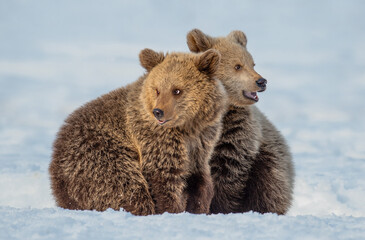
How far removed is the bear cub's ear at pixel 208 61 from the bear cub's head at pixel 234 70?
46.7 inches

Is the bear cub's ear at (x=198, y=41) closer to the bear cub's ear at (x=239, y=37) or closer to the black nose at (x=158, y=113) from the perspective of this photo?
the bear cub's ear at (x=239, y=37)

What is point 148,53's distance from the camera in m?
8.19

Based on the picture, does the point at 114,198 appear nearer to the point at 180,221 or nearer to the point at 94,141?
the point at 94,141

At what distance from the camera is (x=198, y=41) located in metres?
9.35

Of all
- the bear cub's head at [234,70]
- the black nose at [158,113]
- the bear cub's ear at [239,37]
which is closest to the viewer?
the black nose at [158,113]

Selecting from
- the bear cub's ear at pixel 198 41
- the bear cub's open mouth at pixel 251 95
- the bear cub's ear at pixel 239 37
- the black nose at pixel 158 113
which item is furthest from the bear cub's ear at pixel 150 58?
the bear cub's ear at pixel 239 37

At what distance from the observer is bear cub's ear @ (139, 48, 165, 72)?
26.9 feet

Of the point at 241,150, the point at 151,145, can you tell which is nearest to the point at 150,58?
the point at 151,145

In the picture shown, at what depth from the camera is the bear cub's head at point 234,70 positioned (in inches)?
364

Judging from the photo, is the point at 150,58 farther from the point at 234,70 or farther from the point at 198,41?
the point at 234,70

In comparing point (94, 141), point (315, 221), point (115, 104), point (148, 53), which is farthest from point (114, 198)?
point (315, 221)

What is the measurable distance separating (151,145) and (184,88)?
910mm

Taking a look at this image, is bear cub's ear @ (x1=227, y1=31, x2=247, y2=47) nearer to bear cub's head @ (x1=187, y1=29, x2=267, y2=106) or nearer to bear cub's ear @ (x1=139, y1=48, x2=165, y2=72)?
bear cub's head @ (x1=187, y1=29, x2=267, y2=106)

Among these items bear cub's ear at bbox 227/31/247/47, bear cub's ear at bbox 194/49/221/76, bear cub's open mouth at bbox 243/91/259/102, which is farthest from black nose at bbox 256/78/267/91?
bear cub's ear at bbox 194/49/221/76
